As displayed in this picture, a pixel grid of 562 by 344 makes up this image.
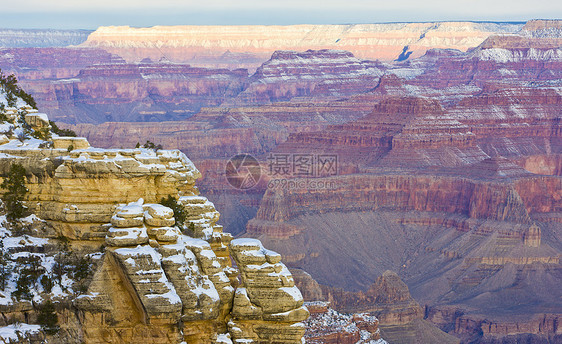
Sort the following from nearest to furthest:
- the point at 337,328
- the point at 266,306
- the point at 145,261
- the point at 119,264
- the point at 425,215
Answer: the point at 145,261 < the point at 119,264 < the point at 266,306 < the point at 337,328 < the point at 425,215

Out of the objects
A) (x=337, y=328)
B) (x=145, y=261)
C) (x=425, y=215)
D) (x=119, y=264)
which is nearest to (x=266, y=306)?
(x=145, y=261)

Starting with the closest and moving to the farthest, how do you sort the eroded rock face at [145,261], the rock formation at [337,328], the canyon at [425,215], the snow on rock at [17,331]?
the snow on rock at [17,331], the eroded rock face at [145,261], the rock formation at [337,328], the canyon at [425,215]

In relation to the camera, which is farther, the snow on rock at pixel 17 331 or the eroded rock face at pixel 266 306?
the eroded rock face at pixel 266 306

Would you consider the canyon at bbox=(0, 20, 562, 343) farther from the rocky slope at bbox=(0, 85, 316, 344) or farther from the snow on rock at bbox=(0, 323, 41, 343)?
the snow on rock at bbox=(0, 323, 41, 343)

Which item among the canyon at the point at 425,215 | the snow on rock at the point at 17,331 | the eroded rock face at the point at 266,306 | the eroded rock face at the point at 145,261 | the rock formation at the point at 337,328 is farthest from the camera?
the canyon at the point at 425,215

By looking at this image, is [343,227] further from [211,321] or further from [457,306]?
[211,321]

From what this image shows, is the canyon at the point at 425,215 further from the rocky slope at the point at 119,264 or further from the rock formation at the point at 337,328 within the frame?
the rocky slope at the point at 119,264

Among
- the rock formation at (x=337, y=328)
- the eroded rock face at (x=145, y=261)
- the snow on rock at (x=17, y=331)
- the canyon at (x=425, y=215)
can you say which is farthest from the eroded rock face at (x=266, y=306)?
the canyon at (x=425, y=215)

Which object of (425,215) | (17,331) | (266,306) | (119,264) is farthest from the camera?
(425,215)

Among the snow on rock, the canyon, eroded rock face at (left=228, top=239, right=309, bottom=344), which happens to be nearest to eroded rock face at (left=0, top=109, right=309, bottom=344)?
eroded rock face at (left=228, top=239, right=309, bottom=344)

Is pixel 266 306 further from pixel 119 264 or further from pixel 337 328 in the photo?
pixel 337 328

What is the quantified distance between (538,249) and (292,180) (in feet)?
89.6

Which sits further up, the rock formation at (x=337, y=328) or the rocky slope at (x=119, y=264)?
the rocky slope at (x=119, y=264)

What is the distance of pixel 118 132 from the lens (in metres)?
184
